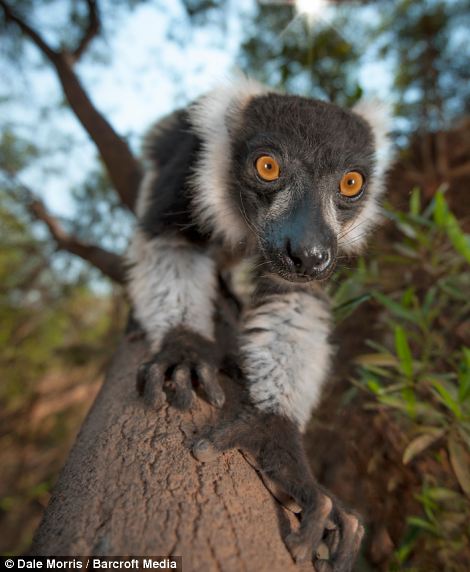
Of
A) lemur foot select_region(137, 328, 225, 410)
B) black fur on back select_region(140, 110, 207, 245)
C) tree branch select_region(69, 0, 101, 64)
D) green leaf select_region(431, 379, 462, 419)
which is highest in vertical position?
tree branch select_region(69, 0, 101, 64)

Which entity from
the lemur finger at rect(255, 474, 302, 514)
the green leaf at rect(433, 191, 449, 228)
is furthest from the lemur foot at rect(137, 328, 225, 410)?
the green leaf at rect(433, 191, 449, 228)

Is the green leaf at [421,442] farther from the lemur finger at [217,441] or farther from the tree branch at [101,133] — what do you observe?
the tree branch at [101,133]

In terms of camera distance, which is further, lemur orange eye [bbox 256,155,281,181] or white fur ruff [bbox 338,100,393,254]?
white fur ruff [bbox 338,100,393,254]

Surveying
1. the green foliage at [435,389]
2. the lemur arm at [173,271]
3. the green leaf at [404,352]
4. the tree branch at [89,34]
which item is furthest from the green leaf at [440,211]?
the tree branch at [89,34]

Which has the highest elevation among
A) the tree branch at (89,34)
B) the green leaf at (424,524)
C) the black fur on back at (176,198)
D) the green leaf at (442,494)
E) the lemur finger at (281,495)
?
the tree branch at (89,34)

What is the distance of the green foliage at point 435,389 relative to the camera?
2203 millimetres

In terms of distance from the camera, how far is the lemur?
161 centimetres

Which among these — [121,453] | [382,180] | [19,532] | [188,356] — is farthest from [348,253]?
[19,532]

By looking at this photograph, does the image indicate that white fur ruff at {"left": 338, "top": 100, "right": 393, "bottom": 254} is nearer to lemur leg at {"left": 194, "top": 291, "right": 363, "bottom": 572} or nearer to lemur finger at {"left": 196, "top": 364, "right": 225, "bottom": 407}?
lemur leg at {"left": 194, "top": 291, "right": 363, "bottom": 572}

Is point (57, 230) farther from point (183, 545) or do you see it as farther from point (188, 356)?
point (183, 545)

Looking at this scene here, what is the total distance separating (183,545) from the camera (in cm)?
111

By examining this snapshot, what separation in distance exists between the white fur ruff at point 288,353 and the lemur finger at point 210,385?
158mm

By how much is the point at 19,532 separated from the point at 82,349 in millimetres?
3078

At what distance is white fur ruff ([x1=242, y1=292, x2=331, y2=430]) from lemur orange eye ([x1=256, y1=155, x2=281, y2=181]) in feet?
2.12
